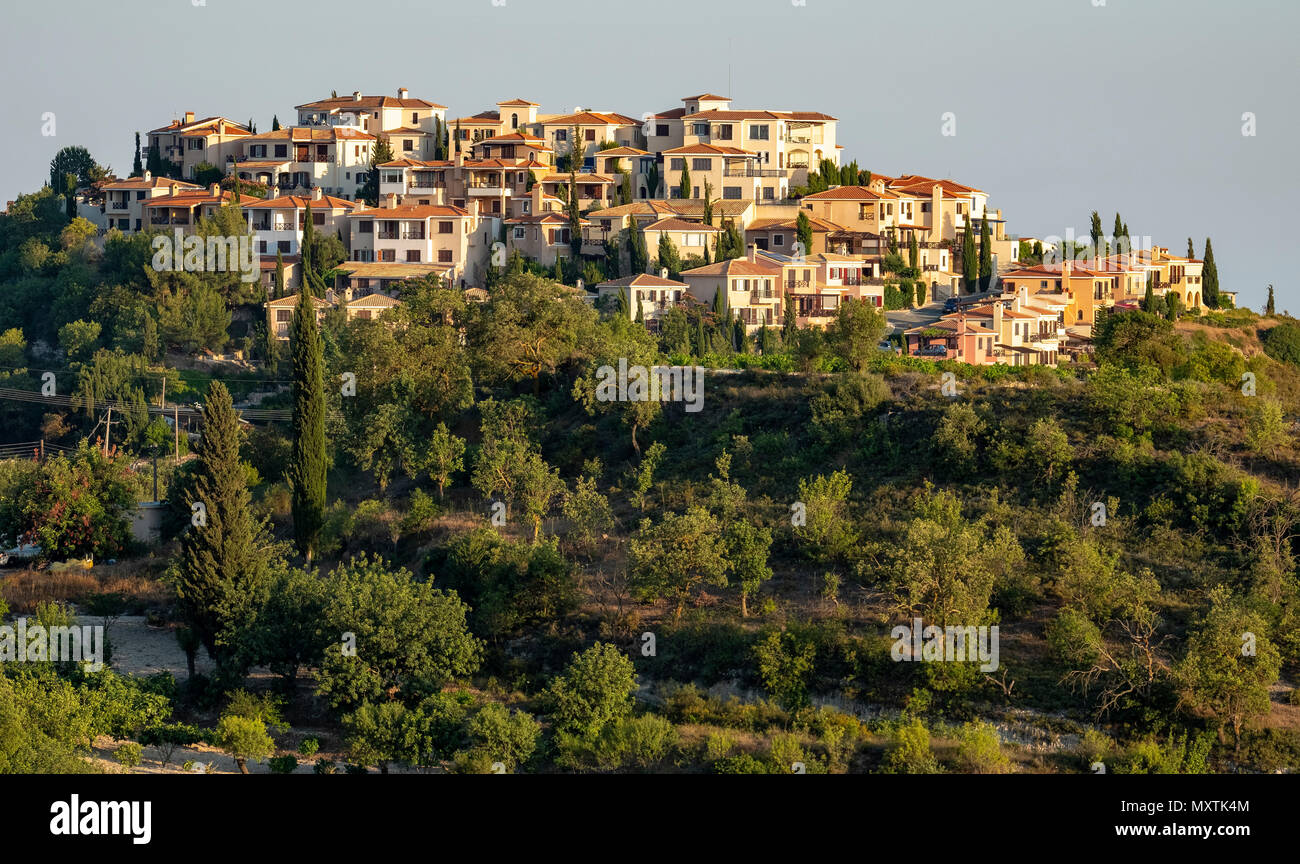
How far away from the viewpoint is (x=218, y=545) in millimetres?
38500

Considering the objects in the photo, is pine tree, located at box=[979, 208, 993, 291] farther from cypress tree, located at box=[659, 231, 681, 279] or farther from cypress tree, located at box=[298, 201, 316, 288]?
cypress tree, located at box=[298, 201, 316, 288]

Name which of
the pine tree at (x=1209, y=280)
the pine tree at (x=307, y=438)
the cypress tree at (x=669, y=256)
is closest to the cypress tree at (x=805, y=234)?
the cypress tree at (x=669, y=256)

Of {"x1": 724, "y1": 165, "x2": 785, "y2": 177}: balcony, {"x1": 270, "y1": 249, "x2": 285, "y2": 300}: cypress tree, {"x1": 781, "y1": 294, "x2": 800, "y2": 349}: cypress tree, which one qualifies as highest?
{"x1": 724, "y1": 165, "x2": 785, "y2": 177}: balcony

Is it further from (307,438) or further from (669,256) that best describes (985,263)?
(307,438)

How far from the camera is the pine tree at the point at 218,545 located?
3816 centimetres

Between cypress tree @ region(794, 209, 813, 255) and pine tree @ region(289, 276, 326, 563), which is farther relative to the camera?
cypress tree @ region(794, 209, 813, 255)

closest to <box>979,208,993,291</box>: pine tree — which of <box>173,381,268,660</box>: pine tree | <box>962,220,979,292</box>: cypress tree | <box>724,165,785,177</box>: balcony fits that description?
<box>962,220,979,292</box>: cypress tree

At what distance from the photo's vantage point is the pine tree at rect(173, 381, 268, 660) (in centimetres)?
3816

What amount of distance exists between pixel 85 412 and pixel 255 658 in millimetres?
34575

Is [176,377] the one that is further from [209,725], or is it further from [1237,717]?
[1237,717]

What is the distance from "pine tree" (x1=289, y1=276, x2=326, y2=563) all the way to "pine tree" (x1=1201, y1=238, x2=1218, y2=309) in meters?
43.9

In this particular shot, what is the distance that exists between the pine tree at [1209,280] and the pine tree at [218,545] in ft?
158

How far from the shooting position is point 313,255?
2958 inches
